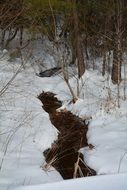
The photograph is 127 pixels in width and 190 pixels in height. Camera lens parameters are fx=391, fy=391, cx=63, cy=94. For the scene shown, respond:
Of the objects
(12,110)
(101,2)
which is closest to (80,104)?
(12,110)

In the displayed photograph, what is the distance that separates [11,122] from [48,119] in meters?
1.14

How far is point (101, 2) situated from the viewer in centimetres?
1376

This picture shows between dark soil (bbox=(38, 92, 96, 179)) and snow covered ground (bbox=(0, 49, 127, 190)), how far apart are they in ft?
0.49

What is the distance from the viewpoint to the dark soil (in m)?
6.42

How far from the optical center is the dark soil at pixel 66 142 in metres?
6.42

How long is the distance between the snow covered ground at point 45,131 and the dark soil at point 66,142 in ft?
0.49

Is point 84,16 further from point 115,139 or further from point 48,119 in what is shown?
point 115,139

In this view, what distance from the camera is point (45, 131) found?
7.86 m

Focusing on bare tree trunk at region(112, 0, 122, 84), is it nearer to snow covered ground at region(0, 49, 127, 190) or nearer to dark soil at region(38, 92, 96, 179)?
snow covered ground at region(0, 49, 127, 190)

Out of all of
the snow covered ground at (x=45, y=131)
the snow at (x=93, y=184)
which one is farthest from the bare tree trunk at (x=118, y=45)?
the snow at (x=93, y=184)

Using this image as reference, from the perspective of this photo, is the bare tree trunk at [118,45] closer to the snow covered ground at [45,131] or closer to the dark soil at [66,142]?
the snow covered ground at [45,131]

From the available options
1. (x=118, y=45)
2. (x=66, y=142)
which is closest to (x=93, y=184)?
(x=66, y=142)

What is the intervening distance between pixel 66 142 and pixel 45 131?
48cm

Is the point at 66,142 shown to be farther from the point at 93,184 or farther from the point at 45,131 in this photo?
the point at 93,184
